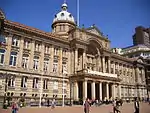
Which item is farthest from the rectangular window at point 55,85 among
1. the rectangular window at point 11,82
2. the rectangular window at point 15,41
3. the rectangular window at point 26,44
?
the rectangular window at point 15,41

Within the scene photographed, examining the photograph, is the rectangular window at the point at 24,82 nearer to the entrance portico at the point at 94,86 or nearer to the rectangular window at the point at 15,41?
the rectangular window at the point at 15,41

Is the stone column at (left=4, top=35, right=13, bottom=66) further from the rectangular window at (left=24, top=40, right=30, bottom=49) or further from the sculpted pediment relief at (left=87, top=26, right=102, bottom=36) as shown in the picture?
the sculpted pediment relief at (left=87, top=26, right=102, bottom=36)

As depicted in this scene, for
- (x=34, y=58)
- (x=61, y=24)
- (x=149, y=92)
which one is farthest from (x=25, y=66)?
(x=149, y=92)

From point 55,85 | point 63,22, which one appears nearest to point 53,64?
point 55,85

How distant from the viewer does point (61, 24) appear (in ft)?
205

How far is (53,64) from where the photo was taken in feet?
146

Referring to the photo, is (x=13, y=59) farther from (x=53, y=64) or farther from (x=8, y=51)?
(x=53, y=64)

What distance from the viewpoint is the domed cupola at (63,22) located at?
61.8 metres

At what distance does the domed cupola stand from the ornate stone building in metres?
3.40

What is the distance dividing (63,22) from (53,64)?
23.1 meters

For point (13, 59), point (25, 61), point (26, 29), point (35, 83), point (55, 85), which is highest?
point (26, 29)

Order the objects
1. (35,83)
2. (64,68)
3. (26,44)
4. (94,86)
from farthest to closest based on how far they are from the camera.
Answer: (64,68) < (94,86) < (26,44) < (35,83)

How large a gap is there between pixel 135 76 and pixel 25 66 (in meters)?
48.0

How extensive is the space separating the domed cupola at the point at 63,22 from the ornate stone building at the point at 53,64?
340cm
